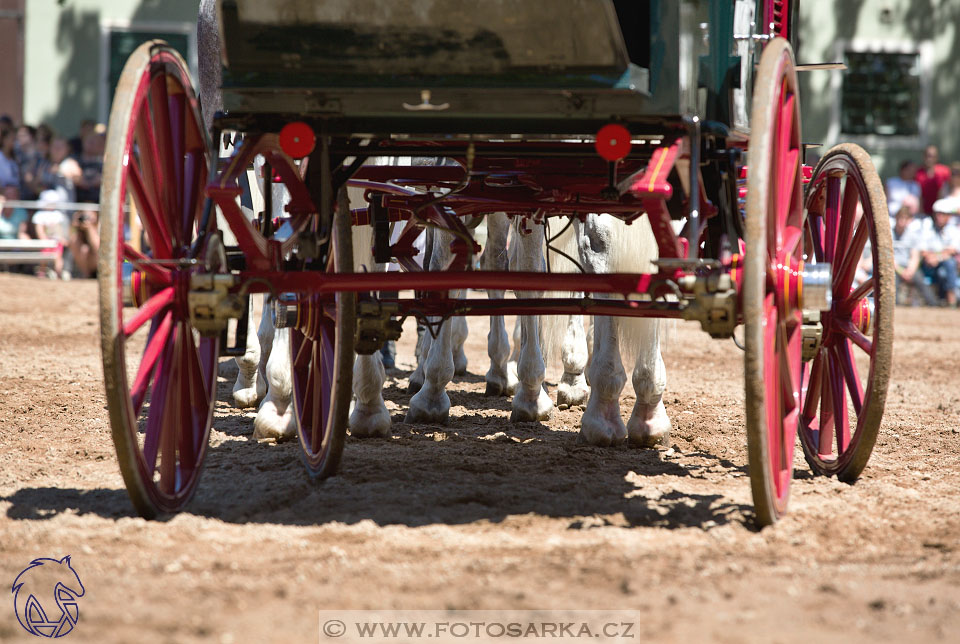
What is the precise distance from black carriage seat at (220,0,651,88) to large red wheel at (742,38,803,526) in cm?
40

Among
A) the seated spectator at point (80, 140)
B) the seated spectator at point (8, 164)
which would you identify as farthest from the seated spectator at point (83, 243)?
the seated spectator at point (80, 140)

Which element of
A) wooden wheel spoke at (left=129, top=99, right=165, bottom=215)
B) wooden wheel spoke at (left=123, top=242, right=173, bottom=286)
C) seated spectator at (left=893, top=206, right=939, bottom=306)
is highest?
wooden wheel spoke at (left=129, top=99, right=165, bottom=215)

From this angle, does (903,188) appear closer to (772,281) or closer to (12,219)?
(12,219)

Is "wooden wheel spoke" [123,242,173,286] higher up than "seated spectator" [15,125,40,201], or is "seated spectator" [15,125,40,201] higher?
"wooden wheel spoke" [123,242,173,286]

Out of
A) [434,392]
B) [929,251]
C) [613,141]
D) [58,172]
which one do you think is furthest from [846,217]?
[58,172]

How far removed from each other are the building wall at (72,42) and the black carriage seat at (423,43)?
44.7ft

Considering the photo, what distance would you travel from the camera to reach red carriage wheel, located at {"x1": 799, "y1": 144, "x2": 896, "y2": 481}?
138 inches

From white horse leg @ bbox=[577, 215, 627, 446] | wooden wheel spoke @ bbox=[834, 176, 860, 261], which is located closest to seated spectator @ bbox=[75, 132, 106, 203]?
white horse leg @ bbox=[577, 215, 627, 446]

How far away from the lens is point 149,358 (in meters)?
3.07

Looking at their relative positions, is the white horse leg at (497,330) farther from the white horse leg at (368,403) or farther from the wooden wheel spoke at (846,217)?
the wooden wheel spoke at (846,217)

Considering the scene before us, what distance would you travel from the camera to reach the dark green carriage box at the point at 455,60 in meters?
2.81

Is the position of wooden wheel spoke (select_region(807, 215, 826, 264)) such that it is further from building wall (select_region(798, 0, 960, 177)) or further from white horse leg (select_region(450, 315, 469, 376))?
building wall (select_region(798, 0, 960, 177))

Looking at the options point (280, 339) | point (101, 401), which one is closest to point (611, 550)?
point (280, 339)

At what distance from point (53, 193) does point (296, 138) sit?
10.7m
